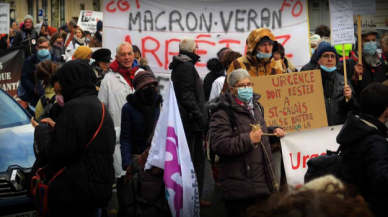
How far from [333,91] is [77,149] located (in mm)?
3169

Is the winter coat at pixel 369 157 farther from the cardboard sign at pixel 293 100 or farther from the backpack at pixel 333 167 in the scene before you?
the cardboard sign at pixel 293 100

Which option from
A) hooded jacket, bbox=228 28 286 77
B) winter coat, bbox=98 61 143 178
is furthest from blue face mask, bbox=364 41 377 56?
winter coat, bbox=98 61 143 178

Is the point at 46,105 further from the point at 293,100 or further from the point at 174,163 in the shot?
the point at 293,100

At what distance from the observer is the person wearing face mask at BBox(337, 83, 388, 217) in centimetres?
369

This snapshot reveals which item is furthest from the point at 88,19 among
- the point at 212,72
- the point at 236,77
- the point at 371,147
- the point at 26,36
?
the point at 371,147

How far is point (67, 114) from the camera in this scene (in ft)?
14.1

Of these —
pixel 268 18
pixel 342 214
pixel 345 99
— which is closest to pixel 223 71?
pixel 268 18

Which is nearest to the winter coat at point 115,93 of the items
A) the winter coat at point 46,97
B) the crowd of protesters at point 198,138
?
the crowd of protesters at point 198,138

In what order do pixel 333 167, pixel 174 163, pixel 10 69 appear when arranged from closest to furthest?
1. pixel 333 167
2. pixel 174 163
3. pixel 10 69

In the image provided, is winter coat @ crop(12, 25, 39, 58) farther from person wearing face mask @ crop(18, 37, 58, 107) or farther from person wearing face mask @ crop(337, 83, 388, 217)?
person wearing face mask @ crop(337, 83, 388, 217)

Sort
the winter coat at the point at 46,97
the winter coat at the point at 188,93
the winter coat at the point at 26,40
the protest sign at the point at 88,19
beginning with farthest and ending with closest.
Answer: the protest sign at the point at 88,19 < the winter coat at the point at 26,40 < the winter coat at the point at 46,97 < the winter coat at the point at 188,93

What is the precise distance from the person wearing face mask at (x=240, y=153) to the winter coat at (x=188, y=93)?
1.72 metres

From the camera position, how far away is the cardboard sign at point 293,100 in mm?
6047

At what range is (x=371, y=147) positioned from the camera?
3.76m
